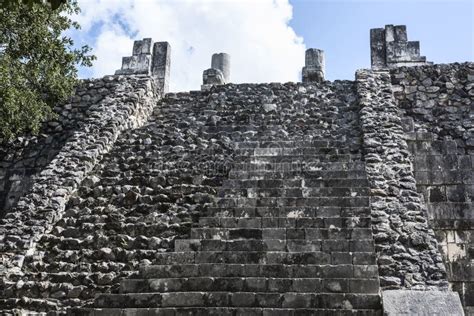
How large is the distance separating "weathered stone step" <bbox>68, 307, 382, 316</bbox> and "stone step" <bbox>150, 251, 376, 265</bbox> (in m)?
0.78

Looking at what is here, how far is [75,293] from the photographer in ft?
22.6

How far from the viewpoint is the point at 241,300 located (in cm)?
591

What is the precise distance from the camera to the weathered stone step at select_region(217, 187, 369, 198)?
7719 mm

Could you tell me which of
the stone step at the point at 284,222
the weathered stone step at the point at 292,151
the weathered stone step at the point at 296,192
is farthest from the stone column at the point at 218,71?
the stone step at the point at 284,222

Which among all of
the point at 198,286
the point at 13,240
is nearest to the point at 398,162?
the point at 198,286

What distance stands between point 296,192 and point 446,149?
10.4ft

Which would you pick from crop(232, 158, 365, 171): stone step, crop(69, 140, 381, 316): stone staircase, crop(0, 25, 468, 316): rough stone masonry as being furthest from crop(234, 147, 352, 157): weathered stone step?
crop(69, 140, 381, 316): stone staircase

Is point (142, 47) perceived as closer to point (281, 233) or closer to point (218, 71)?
point (218, 71)

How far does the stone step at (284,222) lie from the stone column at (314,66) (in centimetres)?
741

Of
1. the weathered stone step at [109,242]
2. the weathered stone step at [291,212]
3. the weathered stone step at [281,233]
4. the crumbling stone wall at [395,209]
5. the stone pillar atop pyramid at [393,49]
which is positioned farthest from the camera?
the stone pillar atop pyramid at [393,49]

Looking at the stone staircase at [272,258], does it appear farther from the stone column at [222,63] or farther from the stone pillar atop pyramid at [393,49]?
the stone column at [222,63]

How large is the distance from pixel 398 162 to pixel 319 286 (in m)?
3.23

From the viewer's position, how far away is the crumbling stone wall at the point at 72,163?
7832 millimetres

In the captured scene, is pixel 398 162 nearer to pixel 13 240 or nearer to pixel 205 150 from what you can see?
pixel 205 150
